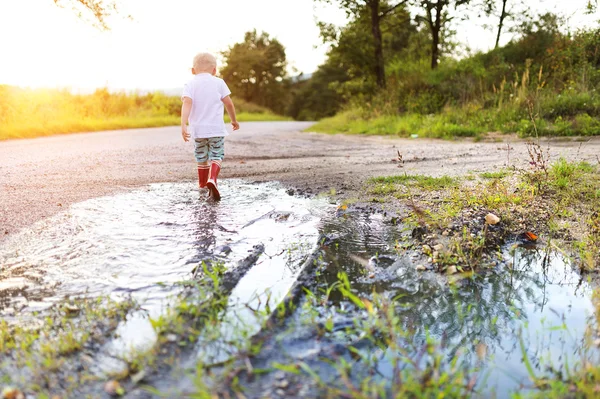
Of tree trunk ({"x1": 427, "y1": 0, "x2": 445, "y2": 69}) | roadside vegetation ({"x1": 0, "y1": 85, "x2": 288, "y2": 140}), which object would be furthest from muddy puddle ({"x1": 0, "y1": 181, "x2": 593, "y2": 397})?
tree trunk ({"x1": 427, "y1": 0, "x2": 445, "y2": 69})

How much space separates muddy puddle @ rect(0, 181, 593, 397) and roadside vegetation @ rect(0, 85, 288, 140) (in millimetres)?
9676

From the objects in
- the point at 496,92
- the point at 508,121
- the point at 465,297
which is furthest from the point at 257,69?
the point at 465,297

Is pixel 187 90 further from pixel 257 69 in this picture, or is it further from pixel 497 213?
pixel 257 69

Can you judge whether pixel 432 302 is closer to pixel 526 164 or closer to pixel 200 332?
pixel 200 332

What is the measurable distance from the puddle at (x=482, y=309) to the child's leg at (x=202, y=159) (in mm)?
2433

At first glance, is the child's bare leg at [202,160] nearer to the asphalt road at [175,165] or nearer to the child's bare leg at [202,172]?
the child's bare leg at [202,172]

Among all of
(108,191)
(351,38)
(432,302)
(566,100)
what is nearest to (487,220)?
(432,302)

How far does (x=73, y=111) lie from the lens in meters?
16.0

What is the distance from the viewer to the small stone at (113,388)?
1.66 metres

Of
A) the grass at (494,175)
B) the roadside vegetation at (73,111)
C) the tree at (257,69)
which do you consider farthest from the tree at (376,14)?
the tree at (257,69)

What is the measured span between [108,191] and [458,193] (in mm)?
3872

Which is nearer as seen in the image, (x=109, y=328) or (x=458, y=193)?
(x=109, y=328)

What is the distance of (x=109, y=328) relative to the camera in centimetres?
213

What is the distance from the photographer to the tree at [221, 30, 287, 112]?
53.7 metres
